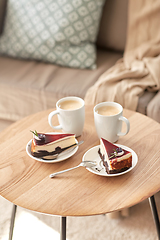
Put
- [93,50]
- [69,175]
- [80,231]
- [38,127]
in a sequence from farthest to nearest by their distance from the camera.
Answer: [93,50] → [80,231] → [38,127] → [69,175]

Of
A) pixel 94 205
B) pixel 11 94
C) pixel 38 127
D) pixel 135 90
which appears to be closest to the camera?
pixel 94 205

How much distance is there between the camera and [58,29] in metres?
1.81

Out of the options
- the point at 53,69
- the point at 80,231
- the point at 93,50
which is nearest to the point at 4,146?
the point at 80,231

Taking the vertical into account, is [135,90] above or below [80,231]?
above

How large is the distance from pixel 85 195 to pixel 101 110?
0.33 meters

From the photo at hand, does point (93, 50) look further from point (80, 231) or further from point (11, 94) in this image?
point (80, 231)

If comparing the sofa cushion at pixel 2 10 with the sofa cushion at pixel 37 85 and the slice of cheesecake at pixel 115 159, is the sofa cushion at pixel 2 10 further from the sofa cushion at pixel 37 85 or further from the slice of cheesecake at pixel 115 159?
the slice of cheesecake at pixel 115 159

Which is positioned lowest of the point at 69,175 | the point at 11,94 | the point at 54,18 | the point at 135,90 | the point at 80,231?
the point at 80,231

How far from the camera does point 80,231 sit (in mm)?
1293

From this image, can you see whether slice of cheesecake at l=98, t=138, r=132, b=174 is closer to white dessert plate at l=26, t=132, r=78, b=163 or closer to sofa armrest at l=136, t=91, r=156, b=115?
white dessert plate at l=26, t=132, r=78, b=163

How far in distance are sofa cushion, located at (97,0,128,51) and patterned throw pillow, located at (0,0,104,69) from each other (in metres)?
0.12

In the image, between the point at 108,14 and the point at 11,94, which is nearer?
the point at 11,94

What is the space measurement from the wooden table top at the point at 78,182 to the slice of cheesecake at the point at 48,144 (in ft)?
0.13

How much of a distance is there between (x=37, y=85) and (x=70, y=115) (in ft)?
2.50
